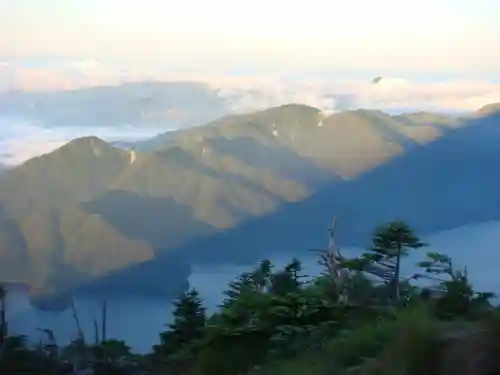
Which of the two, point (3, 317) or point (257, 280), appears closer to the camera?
point (257, 280)

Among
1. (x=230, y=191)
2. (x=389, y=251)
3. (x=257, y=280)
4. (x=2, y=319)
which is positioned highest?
(x=230, y=191)

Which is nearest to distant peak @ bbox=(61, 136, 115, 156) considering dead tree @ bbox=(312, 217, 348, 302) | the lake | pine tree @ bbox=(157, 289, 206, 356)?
the lake

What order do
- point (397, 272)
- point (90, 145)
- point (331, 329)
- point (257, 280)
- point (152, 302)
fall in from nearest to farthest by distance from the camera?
A: point (331, 329), point (397, 272), point (257, 280), point (152, 302), point (90, 145)

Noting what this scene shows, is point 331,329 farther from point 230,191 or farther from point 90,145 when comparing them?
point 90,145

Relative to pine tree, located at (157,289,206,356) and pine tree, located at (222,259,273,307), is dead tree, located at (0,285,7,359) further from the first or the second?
pine tree, located at (222,259,273,307)

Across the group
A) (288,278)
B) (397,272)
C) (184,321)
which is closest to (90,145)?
(184,321)

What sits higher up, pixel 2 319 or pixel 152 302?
pixel 152 302

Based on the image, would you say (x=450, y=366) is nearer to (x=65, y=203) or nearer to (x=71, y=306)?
(x=71, y=306)

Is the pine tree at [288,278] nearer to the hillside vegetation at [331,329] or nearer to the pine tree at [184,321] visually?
the hillside vegetation at [331,329]
